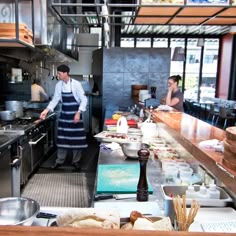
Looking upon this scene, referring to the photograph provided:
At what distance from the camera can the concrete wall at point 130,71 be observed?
656 centimetres

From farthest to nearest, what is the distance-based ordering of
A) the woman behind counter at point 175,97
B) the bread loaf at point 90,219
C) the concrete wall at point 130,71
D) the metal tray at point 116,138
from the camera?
the concrete wall at point 130,71
the woman behind counter at point 175,97
the metal tray at point 116,138
the bread loaf at point 90,219

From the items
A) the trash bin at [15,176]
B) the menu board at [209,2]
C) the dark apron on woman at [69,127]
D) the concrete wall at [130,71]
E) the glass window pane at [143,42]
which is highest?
the glass window pane at [143,42]

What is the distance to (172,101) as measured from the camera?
496cm

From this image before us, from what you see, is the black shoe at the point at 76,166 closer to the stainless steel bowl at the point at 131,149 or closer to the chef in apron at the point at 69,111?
the chef in apron at the point at 69,111

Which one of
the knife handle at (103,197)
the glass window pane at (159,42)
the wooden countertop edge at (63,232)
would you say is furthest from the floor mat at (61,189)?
the glass window pane at (159,42)

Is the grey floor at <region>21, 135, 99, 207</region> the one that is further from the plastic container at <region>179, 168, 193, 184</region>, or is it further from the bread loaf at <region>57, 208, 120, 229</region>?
the bread loaf at <region>57, 208, 120, 229</region>

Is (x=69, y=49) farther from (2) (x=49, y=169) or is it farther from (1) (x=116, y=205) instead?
(1) (x=116, y=205)

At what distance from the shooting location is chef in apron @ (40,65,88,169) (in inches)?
185

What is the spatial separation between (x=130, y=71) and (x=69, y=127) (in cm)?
243

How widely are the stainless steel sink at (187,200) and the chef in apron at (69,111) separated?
10.5 ft

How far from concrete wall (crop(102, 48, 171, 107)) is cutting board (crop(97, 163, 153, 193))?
4601 millimetres

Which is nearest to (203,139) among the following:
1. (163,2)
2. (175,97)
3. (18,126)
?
(163,2)

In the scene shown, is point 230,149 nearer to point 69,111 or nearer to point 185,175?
point 185,175

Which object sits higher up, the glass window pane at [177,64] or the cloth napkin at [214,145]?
the glass window pane at [177,64]
